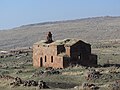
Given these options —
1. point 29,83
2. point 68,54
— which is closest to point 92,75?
point 29,83

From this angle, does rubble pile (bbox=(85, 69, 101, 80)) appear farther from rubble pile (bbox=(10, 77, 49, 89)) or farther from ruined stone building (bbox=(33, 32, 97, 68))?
ruined stone building (bbox=(33, 32, 97, 68))

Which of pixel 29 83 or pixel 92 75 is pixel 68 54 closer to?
pixel 92 75

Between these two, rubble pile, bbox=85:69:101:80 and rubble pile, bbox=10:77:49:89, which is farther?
rubble pile, bbox=85:69:101:80

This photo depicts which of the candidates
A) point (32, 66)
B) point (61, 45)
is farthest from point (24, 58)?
point (61, 45)

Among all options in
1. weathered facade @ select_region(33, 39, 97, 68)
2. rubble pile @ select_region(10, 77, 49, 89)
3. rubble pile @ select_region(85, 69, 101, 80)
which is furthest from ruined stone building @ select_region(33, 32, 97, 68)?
rubble pile @ select_region(10, 77, 49, 89)

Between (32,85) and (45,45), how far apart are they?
A: 19731mm

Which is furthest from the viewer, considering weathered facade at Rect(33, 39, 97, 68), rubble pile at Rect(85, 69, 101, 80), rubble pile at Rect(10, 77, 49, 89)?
weathered facade at Rect(33, 39, 97, 68)

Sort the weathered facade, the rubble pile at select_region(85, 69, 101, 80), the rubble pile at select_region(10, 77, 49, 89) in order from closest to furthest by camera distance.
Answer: the rubble pile at select_region(10, 77, 49, 89) < the rubble pile at select_region(85, 69, 101, 80) < the weathered facade

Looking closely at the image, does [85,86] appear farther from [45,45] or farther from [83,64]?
[45,45]

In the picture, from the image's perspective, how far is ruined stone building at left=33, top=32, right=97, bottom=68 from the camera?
53.4 meters

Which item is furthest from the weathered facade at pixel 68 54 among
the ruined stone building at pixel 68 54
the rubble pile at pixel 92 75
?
the rubble pile at pixel 92 75

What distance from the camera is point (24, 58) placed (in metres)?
73.1

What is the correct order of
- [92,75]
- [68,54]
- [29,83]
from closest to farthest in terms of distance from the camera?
1. [29,83]
2. [92,75]
3. [68,54]

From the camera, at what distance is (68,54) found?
53750mm
